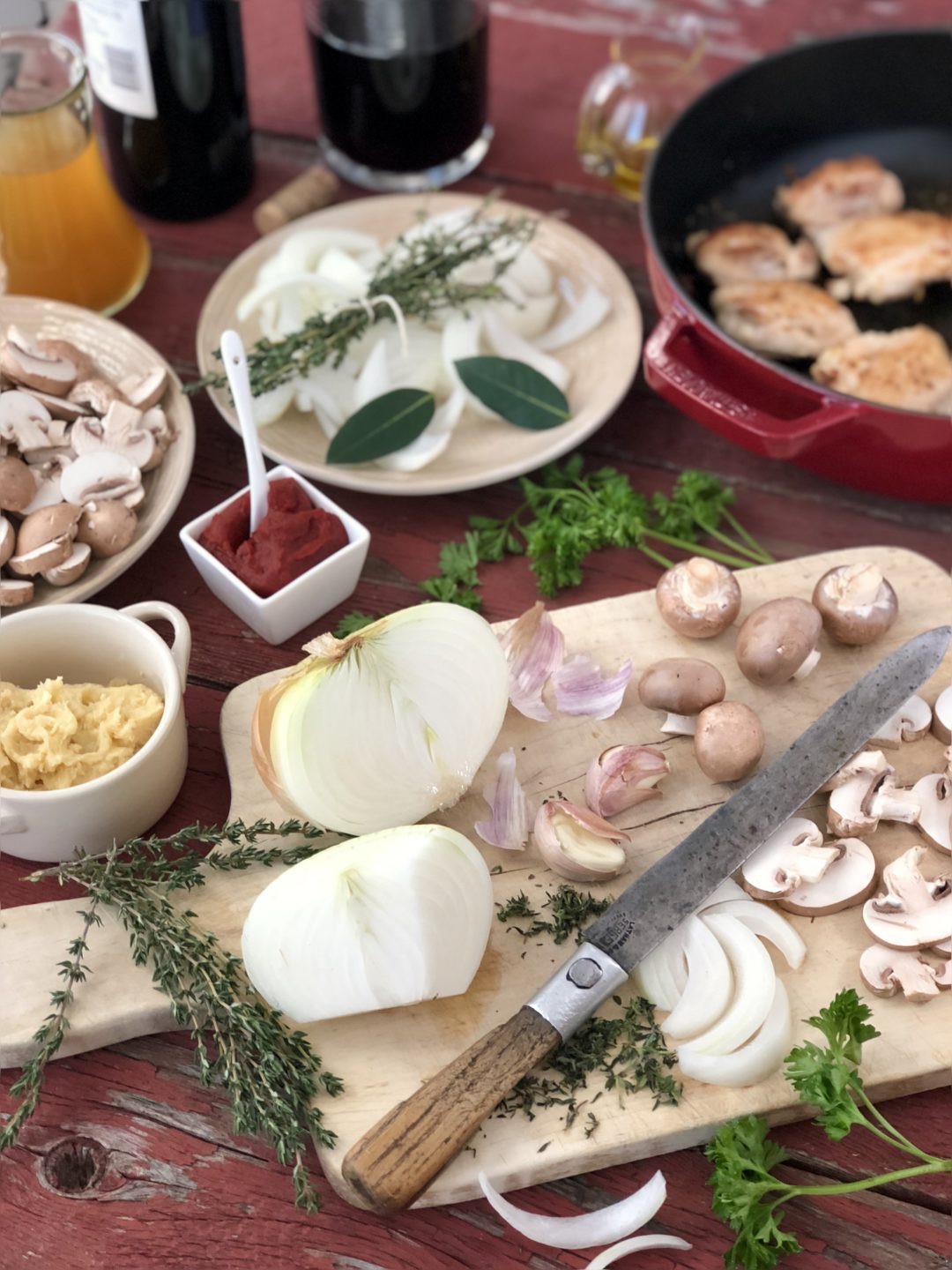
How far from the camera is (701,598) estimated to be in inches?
64.5

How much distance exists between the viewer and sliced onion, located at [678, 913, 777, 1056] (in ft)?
4.30

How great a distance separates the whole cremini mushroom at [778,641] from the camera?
1574mm

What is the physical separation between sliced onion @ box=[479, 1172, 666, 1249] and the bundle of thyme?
0.68 ft

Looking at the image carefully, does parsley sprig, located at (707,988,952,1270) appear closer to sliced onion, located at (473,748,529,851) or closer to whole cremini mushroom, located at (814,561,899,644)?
sliced onion, located at (473,748,529,851)

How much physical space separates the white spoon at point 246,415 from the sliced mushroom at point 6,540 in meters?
0.30

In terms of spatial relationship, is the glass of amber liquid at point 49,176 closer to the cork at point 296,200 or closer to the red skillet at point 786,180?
the cork at point 296,200

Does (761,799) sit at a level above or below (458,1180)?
above

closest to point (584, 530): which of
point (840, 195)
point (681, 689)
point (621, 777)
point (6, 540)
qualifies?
point (681, 689)

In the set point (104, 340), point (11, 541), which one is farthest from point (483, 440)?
point (11, 541)

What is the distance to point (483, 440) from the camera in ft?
6.35

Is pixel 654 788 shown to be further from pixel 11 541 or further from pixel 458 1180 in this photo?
pixel 11 541

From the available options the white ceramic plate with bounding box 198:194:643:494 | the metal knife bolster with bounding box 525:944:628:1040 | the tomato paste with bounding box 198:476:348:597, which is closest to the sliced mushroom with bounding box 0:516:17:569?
the tomato paste with bounding box 198:476:348:597

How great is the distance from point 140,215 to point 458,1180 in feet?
5.80

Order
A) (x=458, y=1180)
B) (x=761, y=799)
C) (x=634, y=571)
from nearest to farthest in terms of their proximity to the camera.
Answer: (x=458, y=1180) < (x=761, y=799) < (x=634, y=571)
